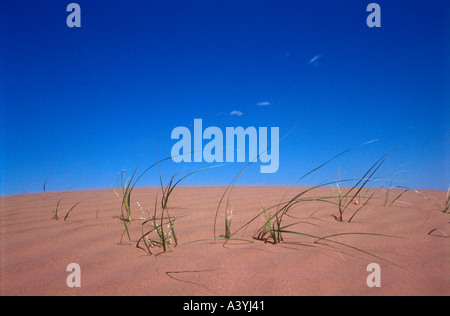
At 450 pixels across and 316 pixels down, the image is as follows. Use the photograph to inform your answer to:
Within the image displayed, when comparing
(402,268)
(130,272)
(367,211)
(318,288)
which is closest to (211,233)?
(130,272)

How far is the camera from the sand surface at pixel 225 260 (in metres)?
1.13

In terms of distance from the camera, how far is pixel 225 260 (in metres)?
1.36

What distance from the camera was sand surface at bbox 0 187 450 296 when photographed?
1.13 metres

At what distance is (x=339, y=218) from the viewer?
2271 millimetres

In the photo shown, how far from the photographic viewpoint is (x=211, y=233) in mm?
1846
